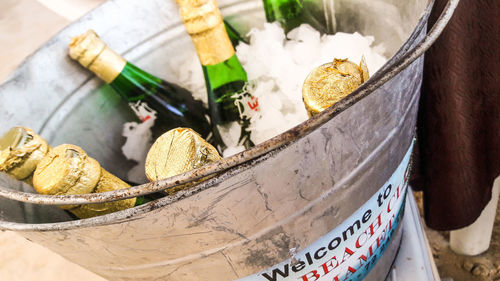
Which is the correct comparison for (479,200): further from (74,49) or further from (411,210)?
(74,49)

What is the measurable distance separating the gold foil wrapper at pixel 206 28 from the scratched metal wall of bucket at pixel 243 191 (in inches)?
9.5

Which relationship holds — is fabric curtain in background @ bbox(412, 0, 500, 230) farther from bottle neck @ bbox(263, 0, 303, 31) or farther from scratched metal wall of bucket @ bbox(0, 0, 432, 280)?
bottle neck @ bbox(263, 0, 303, 31)

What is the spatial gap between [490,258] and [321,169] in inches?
43.7

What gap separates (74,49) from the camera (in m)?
0.69

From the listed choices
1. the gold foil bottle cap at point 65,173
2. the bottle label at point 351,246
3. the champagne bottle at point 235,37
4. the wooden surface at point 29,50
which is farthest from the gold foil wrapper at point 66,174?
the wooden surface at point 29,50

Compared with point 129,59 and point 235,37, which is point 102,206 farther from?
point 235,37

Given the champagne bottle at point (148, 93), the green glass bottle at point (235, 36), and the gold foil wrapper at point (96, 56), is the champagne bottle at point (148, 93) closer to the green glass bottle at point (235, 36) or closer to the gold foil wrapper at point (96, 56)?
the gold foil wrapper at point (96, 56)

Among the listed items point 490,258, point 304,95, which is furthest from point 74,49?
point 490,258

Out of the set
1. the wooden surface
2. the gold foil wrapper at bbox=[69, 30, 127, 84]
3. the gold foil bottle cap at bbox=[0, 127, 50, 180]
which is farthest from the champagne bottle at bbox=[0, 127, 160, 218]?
the wooden surface

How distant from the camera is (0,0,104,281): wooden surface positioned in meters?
1.06

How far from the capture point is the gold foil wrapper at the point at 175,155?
0.47 m

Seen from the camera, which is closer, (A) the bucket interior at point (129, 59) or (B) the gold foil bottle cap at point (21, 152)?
(B) the gold foil bottle cap at point (21, 152)

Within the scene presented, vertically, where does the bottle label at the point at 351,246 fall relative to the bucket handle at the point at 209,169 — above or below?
below

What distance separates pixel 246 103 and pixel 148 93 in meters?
0.23
